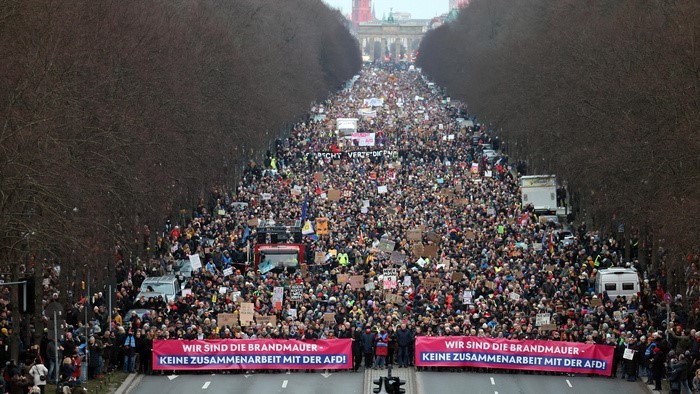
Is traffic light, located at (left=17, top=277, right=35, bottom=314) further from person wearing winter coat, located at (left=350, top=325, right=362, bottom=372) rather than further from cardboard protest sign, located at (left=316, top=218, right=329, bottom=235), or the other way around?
cardboard protest sign, located at (left=316, top=218, right=329, bottom=235)

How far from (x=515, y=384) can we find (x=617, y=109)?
25.0 m

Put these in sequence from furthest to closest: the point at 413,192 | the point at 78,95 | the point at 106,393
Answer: the point at 413,192 < the point at 78,95 < the point at 106,393

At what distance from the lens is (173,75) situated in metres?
70.2

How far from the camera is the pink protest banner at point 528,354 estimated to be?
1651 inches

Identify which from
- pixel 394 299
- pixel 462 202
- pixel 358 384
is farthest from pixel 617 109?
pixel 358 384

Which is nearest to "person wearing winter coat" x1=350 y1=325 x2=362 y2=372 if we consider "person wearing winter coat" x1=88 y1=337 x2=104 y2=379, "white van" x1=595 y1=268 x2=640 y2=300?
"person wearing winter coat" x1=88 y1=337 x2=104 y2=379

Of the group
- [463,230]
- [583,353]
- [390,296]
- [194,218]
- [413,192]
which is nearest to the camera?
[583,353]

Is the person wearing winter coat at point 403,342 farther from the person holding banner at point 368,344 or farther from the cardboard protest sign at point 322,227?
the cardboard protest sign at point 322,227

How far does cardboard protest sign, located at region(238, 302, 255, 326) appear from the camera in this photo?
150 ft

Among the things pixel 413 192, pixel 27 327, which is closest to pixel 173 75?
pixel 413 192

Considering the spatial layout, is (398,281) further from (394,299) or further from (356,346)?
(356,346)

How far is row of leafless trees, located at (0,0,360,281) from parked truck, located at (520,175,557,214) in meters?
12.8

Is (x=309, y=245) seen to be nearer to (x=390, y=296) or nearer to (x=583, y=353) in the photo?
(x=390, y=296)

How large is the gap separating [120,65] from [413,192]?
61.9ft
